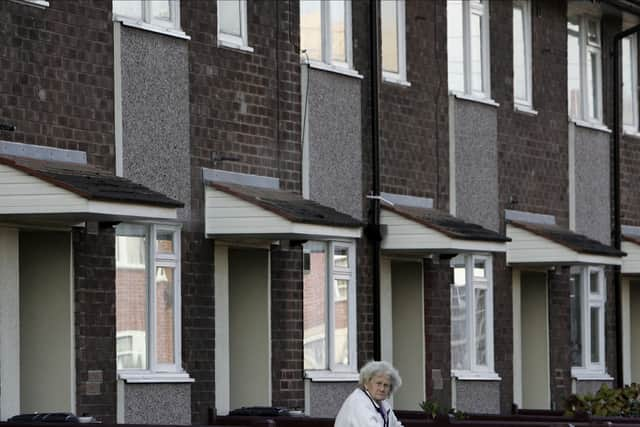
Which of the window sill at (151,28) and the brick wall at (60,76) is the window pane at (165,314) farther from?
the window sill at (151,28)

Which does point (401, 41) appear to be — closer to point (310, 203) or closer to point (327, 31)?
point (327, 31)

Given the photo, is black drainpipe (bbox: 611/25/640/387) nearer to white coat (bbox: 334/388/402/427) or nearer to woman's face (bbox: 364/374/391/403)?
woman's face (bbox: 364/374/391/403)

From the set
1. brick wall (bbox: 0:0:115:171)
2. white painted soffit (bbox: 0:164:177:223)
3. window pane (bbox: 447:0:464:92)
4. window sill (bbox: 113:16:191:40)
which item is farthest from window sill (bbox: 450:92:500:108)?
white painted soffit (bbox: 0:164:177:223)

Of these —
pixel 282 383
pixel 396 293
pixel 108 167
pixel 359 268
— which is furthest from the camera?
pixel 396 293

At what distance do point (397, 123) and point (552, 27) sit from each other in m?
5.92

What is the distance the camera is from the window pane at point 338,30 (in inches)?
1014

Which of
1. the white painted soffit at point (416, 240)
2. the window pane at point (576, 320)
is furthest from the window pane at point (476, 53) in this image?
the window pane at point (576, 320)

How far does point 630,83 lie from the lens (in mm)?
35625

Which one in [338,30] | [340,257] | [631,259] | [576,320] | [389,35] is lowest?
[576,320]

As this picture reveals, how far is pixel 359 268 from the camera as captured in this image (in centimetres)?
2614

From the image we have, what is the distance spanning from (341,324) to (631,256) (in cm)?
956

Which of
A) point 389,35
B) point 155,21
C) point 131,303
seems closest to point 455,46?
point 389,35

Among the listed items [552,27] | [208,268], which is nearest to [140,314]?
[208,268]

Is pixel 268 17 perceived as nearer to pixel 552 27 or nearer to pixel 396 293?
pixel 396 293
